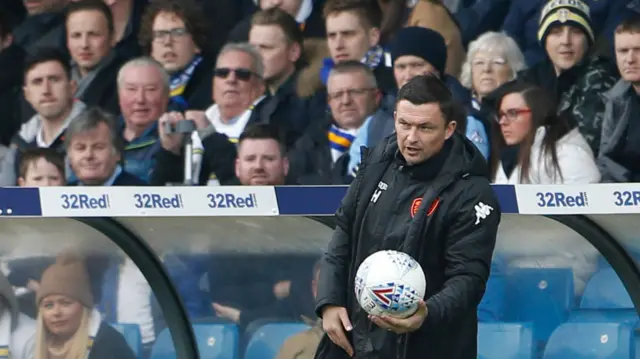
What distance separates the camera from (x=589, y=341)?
6.12 meters

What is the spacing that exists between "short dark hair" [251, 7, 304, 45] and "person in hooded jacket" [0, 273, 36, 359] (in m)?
2.71

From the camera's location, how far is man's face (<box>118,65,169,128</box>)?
27.9 feet

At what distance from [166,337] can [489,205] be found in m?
2.48

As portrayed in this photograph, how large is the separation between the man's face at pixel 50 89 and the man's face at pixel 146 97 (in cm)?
52

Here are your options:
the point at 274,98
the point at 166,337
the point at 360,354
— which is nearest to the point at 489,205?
the point at 360,354

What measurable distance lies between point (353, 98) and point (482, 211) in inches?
146

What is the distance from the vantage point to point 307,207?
6039mm

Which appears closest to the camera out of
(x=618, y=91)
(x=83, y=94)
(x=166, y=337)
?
(x=166, y=337)

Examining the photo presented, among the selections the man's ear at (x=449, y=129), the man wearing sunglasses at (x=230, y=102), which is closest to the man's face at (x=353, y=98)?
the man wearing sunglasses at (x=230, y=102)

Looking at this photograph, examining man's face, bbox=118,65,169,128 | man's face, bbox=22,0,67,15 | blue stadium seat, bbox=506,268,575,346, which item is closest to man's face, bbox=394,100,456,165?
blue stadium seat, bbox=506,268,575,346

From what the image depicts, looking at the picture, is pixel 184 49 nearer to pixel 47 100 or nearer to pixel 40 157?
pixel 47 100

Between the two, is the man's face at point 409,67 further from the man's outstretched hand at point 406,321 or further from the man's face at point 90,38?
the man's outstretched hand at point 406,321

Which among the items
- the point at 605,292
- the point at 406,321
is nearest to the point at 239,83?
the point at 605,292

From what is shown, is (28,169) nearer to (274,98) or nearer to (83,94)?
(83,94)
